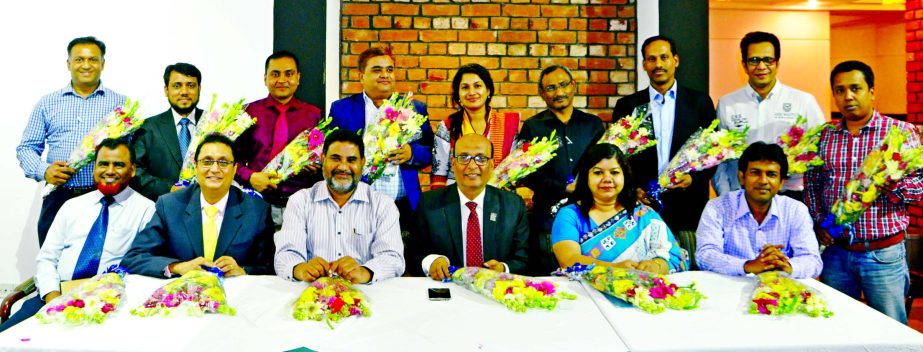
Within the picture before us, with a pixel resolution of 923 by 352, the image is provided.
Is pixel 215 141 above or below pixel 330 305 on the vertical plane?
above

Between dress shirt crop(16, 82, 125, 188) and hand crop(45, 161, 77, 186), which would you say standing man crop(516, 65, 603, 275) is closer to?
hand crop(45, 161, 77, 186)

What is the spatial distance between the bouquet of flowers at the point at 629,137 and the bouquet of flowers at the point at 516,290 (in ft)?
4.13

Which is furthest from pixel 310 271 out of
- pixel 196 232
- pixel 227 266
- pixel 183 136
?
Result: pixel 183 136

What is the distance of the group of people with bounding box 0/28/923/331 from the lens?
2855 millimetres

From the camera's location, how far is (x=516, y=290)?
2.23 meters

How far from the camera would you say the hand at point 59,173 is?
3523 mm

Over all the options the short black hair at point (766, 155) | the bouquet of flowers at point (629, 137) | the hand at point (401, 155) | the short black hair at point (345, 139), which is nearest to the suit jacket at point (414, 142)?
the hand at point (401, 155)

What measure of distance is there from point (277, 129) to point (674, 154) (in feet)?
6.73

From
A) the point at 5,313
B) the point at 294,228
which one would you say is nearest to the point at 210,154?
the point at 294,228

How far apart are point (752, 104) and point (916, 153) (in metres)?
0.81

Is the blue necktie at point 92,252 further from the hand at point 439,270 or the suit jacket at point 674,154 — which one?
the suit jacket at point 674,154

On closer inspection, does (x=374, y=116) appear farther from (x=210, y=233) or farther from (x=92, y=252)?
(x=92, y=252)

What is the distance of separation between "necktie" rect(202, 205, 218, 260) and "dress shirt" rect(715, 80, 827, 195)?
8.14 feet

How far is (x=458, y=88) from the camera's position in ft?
12.0
